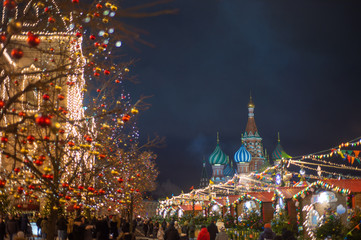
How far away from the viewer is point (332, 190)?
756 inches

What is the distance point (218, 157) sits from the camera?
477 ft

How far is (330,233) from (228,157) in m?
137

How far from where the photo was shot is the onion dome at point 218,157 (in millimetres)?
145000

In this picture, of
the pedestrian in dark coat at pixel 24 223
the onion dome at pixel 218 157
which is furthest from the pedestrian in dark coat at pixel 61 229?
the onion dome at pixel 218 157

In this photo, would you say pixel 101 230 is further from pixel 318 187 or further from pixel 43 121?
pixel 43 121

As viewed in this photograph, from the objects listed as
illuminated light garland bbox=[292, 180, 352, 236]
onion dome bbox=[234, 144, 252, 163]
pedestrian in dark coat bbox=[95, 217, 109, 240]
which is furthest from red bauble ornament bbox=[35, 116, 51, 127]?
onion dome bbox=[234, 144, 252, 163]

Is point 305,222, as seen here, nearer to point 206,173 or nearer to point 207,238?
point 207,238

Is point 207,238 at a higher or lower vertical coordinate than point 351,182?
lower

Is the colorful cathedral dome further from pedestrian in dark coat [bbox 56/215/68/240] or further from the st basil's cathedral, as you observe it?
pedestrian in dark coat [bbox 56/215/68/240]

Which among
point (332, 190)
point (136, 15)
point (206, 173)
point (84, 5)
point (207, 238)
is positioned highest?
point (206, 173)

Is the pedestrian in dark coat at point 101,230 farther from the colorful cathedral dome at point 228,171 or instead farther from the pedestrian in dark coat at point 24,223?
the colorful cathedral dome at point 228,171

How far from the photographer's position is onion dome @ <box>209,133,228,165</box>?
145 meters

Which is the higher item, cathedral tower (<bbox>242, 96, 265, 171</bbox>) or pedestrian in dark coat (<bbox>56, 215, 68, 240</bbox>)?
cathedral tower (<bbox>242, 96, 265, 171</bbox>)

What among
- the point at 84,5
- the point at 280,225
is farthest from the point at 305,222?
the point at 84,5
